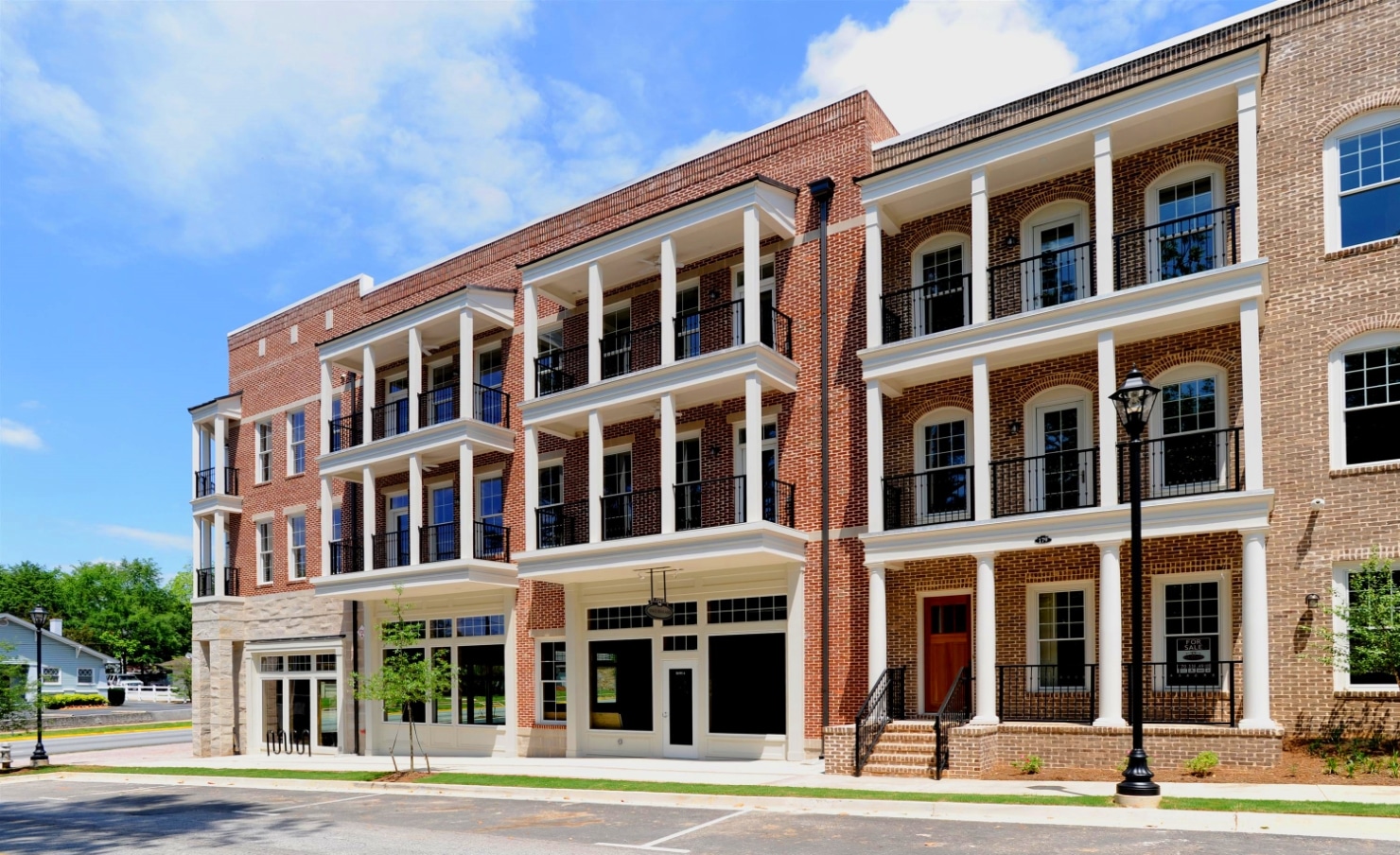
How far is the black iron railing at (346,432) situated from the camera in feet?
97.3

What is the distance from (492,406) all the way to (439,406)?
198 cm

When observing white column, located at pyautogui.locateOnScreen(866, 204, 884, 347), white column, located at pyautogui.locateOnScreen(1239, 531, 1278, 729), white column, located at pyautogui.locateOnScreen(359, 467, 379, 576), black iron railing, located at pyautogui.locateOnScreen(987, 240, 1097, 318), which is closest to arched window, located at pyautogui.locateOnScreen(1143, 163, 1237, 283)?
black iron railing, located at pyautogui.locateOnScreen(987, 240, 1097, 318)

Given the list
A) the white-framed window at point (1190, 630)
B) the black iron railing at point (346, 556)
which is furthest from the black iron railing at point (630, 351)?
the white-framed window at point (1190, 630)

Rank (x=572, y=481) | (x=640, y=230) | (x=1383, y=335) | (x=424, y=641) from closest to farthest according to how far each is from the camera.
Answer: (x=1383, y=335) < (x=640, y=230) < (x=572, y=481) < (x=424, y=641)

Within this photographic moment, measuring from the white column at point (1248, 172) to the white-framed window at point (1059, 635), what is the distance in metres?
6.01

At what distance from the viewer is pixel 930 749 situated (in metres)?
17.2

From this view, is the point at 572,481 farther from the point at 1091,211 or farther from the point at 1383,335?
the point at 1383,335

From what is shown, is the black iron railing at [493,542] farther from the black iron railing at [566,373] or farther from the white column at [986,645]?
the white column at [986,645]

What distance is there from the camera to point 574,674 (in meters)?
23.9

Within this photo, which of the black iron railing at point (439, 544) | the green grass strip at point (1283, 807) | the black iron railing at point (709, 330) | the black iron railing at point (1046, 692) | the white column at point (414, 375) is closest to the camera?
the green grass strip at point (1283, 807)

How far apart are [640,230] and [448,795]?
457 inches

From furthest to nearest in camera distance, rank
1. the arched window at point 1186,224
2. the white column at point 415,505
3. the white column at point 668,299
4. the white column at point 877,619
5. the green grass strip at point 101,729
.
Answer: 1. the green grass strip at point 101,729
2. the white column at point 415,505
3. the white column at point 668,299
4. the white column at point 877,619
5. the arched window at point 1186,224

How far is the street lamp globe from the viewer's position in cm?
A: 1359

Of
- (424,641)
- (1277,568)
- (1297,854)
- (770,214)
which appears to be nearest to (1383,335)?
(1277,568)
